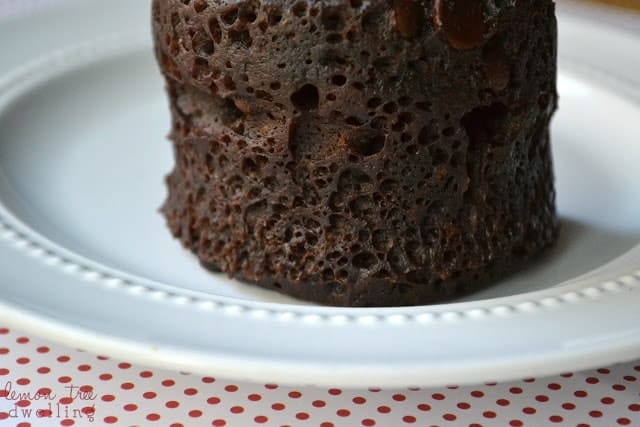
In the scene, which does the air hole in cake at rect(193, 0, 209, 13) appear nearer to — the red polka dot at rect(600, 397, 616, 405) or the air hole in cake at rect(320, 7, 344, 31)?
the air hole in cake at rect(320, 7, 344, 31)

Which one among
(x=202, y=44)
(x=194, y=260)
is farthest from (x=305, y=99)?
(x=194, y=260)

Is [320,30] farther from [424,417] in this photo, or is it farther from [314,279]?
[424,417]

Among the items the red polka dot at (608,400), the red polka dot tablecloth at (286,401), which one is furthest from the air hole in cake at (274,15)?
the red polka dot at (608,400)

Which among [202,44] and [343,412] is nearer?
[343,412]

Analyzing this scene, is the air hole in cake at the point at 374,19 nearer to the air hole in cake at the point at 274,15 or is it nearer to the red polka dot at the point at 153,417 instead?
the air hole in cake at the point at 274,15

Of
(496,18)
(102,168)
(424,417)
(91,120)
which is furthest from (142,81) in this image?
(424,417)

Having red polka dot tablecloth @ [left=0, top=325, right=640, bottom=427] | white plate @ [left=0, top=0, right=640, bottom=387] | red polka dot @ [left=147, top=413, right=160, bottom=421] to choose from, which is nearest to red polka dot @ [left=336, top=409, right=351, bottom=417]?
red polka dot tablecloth @ [left=0, top=325, right=640, bottom=427]

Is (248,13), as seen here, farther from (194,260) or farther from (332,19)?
(194,260)
